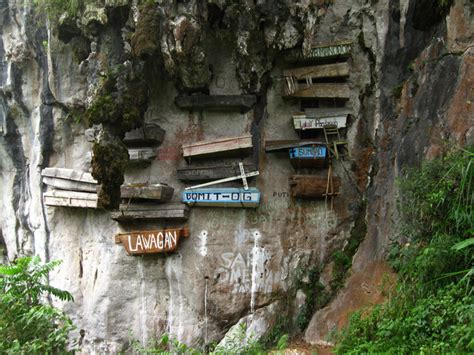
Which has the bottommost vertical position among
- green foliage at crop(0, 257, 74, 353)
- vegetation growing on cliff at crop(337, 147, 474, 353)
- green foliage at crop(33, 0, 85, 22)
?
green foliage at crop(0, 257, 74, 353)

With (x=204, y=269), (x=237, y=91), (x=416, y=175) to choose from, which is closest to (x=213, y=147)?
(x=237, y=91)

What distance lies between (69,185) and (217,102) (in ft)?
10.7

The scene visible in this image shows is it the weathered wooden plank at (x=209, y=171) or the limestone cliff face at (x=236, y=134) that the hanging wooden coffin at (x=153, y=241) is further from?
the weathered wooden plank at (x=209, y=171)

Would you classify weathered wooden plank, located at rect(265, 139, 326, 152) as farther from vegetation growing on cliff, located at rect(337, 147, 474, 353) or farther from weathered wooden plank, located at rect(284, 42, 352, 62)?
vegetation growing on cliff, located at rect(337, 147, 474, 353)

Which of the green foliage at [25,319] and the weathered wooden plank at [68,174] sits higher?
the weathered wooden plank at [68,174]

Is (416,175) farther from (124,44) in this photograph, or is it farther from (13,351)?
(13,351)

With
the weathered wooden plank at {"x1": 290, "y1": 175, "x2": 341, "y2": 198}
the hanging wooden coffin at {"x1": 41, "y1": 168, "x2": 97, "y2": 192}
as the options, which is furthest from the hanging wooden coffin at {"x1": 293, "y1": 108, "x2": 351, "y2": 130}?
the hanging wooden coffin at {"x1": 41, "y1": 168, "x2": 97, "y2": 192}

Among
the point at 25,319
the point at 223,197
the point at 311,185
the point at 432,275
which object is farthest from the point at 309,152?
the point at 25,319

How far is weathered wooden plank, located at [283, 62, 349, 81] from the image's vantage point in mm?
8180

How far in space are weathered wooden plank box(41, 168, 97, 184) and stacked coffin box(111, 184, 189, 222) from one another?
3.05ft

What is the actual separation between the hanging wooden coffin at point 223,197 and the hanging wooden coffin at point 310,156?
84cm

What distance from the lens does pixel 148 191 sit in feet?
26.4

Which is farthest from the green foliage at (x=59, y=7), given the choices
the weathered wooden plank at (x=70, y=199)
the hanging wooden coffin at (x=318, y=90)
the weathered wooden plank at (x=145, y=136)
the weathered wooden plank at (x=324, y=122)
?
the weathered wooden plank at (x=324, y=122)

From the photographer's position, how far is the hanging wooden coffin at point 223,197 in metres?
7.96
